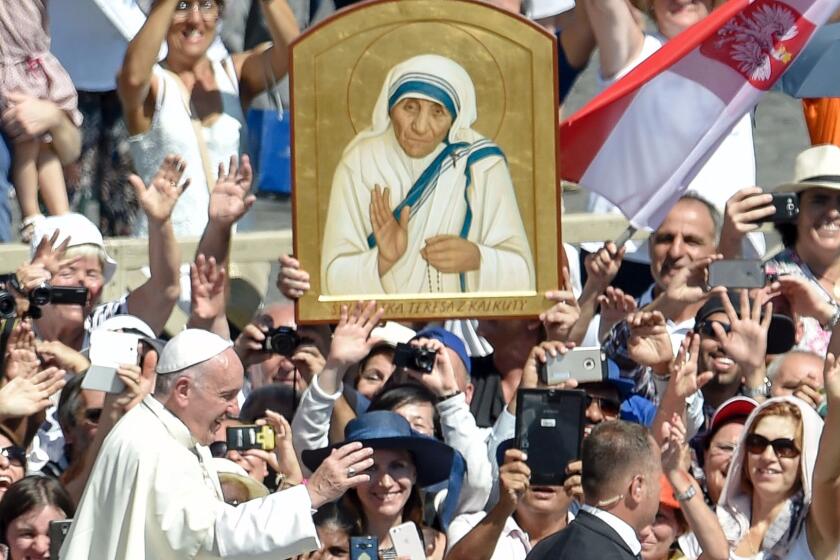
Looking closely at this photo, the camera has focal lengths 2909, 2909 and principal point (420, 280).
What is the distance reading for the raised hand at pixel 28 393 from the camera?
10867 millimetres

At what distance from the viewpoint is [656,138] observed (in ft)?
39.4

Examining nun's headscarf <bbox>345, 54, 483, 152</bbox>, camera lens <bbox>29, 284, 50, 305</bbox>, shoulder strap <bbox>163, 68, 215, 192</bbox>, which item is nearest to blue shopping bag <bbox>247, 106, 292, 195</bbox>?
shoulder strap <bbox>163, 68, 215, 192</bbox>

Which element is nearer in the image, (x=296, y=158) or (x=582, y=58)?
(x=296, y=158)

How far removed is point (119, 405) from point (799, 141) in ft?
23.5

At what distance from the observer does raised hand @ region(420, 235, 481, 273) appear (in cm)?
1099

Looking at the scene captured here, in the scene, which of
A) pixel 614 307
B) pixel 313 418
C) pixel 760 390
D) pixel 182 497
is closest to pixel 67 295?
pixel 313 418

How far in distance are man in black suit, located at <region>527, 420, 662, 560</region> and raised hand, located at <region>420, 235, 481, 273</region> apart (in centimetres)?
158

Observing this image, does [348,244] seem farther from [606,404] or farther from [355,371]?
[606,404]

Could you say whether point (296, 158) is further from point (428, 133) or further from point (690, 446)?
point (690, 446)

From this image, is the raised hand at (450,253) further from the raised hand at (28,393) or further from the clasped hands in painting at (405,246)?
the raised hand at (28,393)

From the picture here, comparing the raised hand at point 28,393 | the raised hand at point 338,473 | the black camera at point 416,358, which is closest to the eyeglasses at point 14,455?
the raised hand at point 28,393

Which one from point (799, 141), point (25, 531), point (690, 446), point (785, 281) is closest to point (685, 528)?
point (690, 446)

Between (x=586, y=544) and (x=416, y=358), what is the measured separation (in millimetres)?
1725

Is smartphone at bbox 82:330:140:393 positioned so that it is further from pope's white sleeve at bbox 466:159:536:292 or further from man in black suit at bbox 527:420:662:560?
man in black suit at bbox 527:420:662:560
